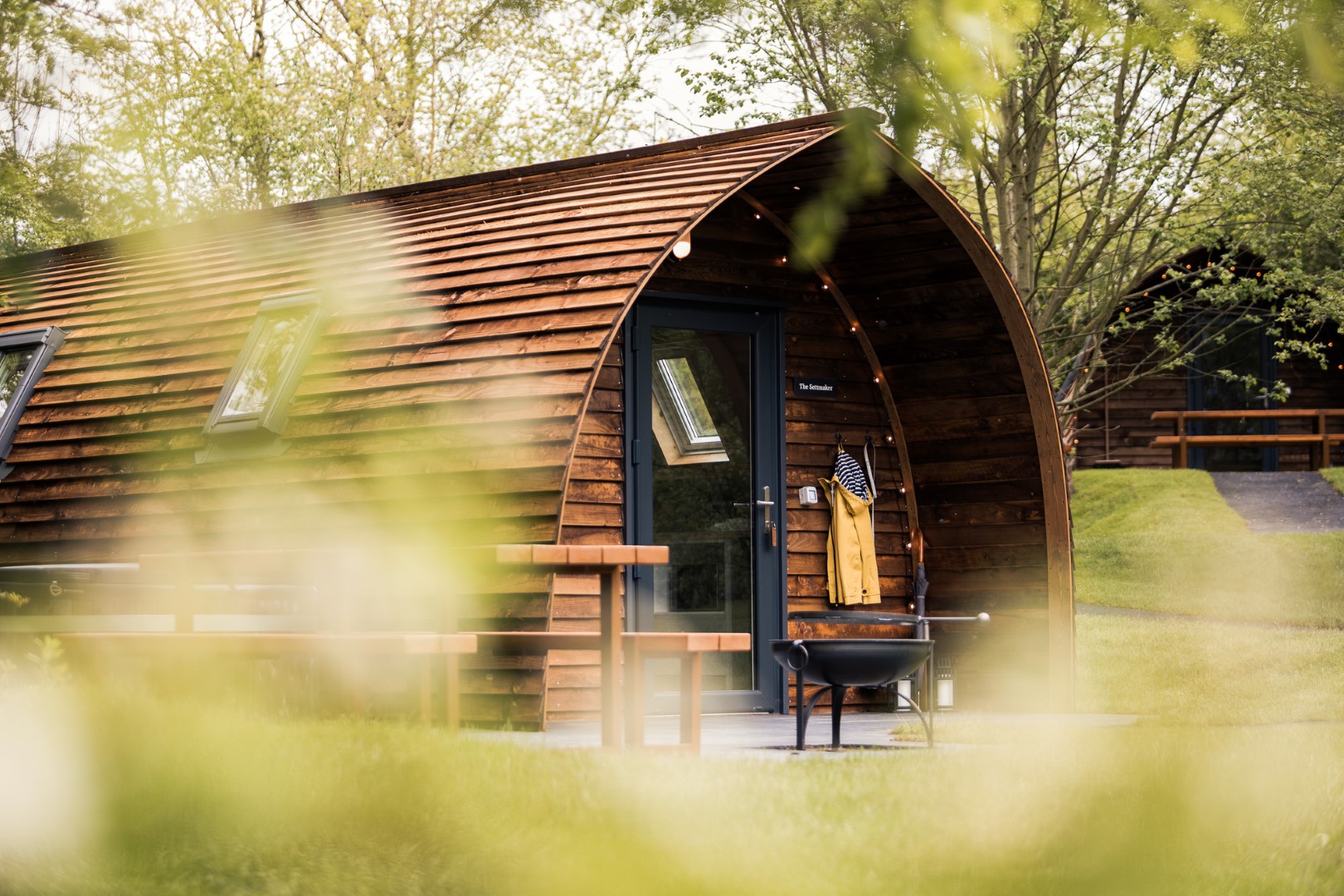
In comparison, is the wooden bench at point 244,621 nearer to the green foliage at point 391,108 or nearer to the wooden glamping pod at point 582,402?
the wooden glamping pod at point 582,402

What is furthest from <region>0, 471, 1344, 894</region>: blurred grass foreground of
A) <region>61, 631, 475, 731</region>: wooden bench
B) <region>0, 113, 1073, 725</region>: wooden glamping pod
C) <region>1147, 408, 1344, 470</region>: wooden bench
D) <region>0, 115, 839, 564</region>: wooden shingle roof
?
<region>1147, 408, 1344, 470</region>: wooden bench

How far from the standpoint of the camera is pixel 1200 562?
16.8 m

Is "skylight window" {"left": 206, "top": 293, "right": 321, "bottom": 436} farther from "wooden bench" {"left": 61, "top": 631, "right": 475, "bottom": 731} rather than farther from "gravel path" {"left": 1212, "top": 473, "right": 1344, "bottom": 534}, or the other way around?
"gravel path" {"left": 1212, "top": 473, "right": 1344, "bottom": 534}

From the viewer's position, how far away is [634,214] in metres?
7.53

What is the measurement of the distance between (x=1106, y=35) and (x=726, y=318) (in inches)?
278

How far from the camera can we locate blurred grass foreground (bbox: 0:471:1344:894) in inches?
155

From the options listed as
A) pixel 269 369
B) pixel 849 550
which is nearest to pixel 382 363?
pixel 269 369

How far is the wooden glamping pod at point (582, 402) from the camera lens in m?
7.08

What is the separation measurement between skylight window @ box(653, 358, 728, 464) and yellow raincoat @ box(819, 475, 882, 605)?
0.80 metres

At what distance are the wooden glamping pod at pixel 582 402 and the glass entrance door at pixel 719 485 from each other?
16 mm

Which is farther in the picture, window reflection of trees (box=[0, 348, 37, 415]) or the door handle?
window reflection of trees (box=[0, 348, 37, 415])

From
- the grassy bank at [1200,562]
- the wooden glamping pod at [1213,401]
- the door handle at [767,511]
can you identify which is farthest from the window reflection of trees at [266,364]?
the wooden glamping pod at [1213,401]

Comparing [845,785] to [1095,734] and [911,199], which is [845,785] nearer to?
Result: [1095,734]

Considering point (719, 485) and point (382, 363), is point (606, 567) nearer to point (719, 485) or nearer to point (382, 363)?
point (382, 363)
